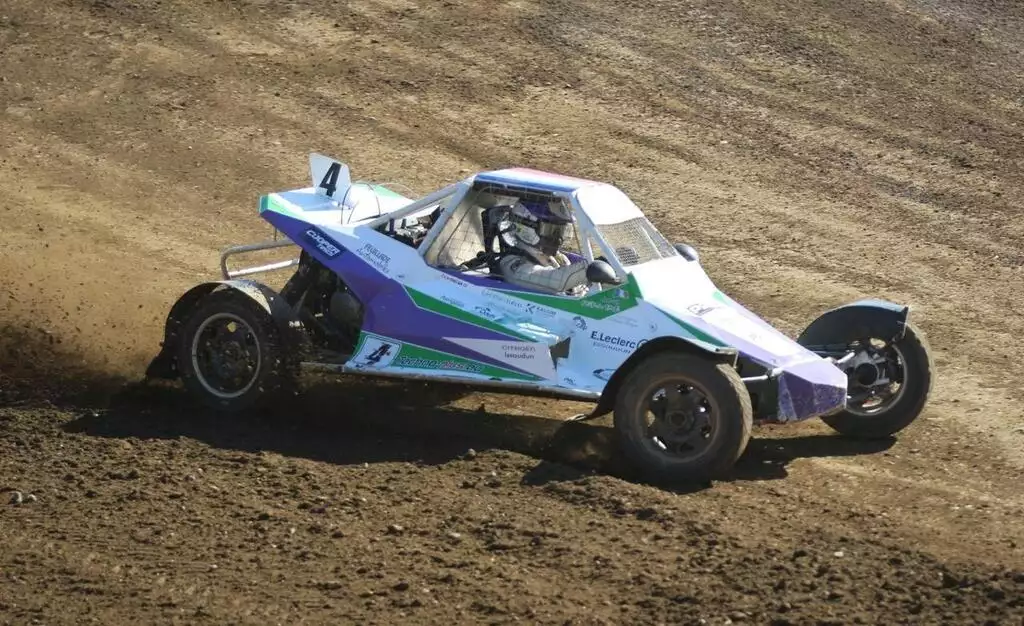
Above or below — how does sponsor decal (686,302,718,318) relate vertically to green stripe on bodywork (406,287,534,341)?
above

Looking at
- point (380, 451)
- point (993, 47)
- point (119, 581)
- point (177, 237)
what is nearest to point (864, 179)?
point (993, 47)

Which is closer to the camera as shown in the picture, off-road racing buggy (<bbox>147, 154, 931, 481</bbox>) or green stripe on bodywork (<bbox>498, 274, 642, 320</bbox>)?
off-road racing buggy (<bbox>147, 154, 931, 481</bbox>)

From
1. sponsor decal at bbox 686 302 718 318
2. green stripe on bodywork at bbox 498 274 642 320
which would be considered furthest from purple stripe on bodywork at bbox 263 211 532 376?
sponsor decal at bbox 686 302 718 318

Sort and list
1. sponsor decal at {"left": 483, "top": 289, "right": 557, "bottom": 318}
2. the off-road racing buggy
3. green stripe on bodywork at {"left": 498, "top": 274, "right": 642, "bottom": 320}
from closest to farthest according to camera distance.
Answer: the off-road racing buggy
green stripe on bodywork at {"left": 498, "top": 274, "right": 642, "bottom": 320}
sponsor decal at {"left": 483, "top": 289, "right": 557, "bottom": 318}

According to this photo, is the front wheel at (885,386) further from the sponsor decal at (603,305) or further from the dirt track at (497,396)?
the sponsor decal at (603,305)

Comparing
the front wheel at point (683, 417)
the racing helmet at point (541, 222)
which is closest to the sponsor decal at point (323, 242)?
the racing helmet at point (541, 222)

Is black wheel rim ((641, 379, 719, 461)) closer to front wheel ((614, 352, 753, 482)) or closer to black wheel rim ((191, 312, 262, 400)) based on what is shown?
front wheel ((614, 352, 753, 482))

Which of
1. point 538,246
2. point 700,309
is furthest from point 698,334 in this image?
point 538,246

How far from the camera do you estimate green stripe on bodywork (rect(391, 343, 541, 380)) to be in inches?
407

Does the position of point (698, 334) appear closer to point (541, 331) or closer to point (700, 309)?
point (700, 309)

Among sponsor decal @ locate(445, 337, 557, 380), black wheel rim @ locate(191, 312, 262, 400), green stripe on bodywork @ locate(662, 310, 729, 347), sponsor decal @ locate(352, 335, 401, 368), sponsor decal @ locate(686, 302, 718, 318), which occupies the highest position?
sponsor decal @ locate(686, 302, 718, 318)

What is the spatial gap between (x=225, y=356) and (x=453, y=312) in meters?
1.77

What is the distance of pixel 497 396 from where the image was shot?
11773 millimetres

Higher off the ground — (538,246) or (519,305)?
(538,246)
